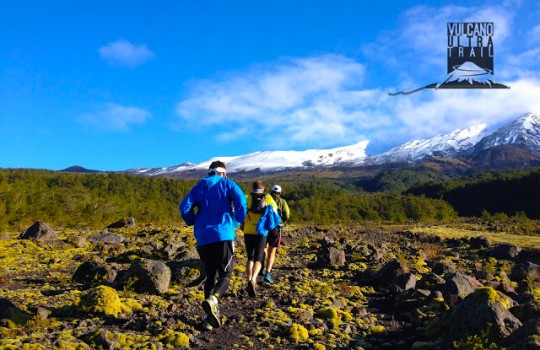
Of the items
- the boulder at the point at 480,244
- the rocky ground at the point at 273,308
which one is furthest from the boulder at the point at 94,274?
the boulder at the point at 480,244

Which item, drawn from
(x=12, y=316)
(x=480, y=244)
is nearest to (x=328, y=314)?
(x=12, y=316)

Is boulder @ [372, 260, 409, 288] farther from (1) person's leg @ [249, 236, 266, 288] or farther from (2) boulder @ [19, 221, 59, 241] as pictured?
(2) boulder @ [19, 221, 59, 241]

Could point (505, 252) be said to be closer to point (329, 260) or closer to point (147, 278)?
point (329, 260)

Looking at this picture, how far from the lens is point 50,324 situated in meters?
5.81

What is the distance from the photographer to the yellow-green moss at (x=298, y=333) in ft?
19.1

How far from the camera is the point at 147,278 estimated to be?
26.5ft

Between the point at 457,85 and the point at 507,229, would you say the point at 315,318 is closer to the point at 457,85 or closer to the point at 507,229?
the point at 457,85

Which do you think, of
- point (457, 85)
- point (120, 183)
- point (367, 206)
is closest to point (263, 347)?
point (457, 85)

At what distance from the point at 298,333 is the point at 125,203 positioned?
50201 mm

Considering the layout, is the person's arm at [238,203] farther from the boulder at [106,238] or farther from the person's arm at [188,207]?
the boulder at [106,238]

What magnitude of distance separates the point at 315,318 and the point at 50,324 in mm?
3998

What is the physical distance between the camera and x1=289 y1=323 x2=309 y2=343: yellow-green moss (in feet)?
19.1

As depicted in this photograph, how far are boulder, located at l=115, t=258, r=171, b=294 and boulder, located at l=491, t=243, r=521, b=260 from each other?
14.6 m

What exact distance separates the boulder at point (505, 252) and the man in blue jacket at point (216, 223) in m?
15.1
